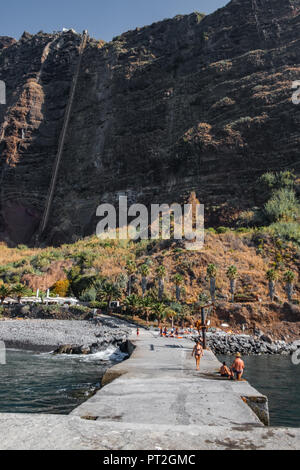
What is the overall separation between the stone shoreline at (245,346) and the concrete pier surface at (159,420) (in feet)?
52.5

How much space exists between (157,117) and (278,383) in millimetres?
62798

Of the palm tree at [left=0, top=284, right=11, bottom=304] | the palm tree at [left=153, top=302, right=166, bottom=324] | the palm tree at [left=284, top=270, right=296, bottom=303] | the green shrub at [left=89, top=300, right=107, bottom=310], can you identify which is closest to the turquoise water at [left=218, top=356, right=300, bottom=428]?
the palm tree at [left=153, top=302, right=166, bottom=324]

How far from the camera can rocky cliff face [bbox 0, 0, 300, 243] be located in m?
58.8

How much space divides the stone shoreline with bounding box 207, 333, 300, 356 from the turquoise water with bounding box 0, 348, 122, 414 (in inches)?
336

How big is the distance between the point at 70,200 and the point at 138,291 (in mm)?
37868

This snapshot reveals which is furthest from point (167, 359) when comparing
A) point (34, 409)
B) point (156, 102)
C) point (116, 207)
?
point (156, 102)

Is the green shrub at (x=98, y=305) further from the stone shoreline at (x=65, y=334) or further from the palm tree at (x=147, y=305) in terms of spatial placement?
the palm tree at (x=147, y=305)

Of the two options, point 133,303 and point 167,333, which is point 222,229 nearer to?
point 133,303

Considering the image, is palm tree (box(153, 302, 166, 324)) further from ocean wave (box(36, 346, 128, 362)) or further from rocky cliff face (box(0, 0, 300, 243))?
rocky cliff face (box(0, 0, 300, 243))

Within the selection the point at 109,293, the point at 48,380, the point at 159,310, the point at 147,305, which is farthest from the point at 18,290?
the point at 48,380
